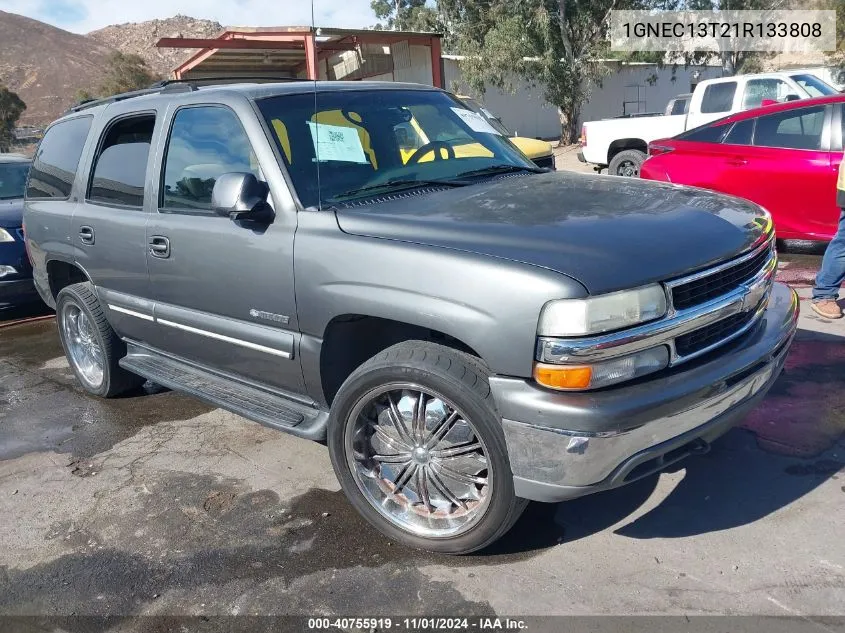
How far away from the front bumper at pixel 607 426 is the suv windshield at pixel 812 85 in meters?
10.4

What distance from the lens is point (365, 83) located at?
3.91m

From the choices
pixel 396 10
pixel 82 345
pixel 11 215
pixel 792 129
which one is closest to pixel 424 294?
pixel 82 345

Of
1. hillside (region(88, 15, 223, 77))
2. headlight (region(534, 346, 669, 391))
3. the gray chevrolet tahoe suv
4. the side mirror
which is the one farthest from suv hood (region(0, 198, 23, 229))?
hillside (region(88, 15, 223, 77))

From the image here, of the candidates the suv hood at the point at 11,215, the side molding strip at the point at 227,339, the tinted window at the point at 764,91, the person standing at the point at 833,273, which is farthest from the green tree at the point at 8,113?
the person standing at the point at 833,273

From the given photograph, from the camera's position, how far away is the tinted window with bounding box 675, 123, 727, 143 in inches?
293

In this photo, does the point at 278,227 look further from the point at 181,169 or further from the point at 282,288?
the point at 181,169

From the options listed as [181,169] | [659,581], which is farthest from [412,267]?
[181,169]

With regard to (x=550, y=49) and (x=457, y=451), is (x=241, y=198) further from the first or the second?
(x=550, y=49)

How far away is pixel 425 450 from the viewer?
2949mm

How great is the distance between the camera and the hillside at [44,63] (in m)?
81.8

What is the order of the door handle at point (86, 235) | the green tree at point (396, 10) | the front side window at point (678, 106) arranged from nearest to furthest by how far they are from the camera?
the door handle at point (86, 235), the front side window at point (678, 106), the green tree at point (396, 10)

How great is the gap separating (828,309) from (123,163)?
4896mm

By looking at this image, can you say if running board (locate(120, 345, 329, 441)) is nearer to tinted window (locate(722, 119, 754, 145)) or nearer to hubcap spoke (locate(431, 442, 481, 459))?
hubcap spoke (locate(431, 442, 481, 459))

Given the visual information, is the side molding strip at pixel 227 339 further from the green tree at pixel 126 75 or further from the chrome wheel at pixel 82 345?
the green tree at pixel 126 75
